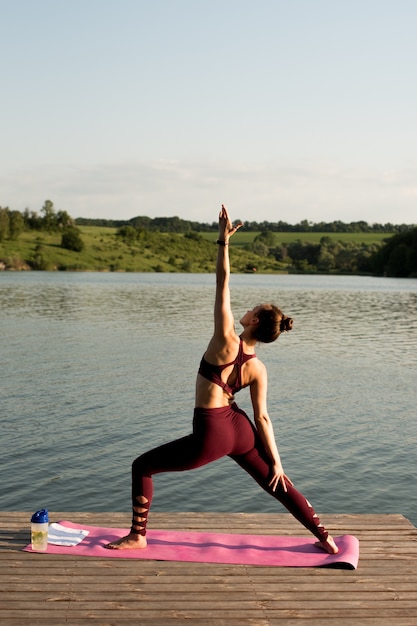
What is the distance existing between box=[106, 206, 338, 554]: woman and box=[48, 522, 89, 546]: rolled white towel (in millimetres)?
436

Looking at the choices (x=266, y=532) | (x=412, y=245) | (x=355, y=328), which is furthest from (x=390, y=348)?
(x=412, y=245)

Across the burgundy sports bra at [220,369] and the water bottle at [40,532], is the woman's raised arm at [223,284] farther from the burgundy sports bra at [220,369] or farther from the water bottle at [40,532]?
the water bottle at [40,532]

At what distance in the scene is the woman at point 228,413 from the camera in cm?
671

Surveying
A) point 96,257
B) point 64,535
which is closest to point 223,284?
point 64,535

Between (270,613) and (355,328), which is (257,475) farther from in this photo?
(355,328)

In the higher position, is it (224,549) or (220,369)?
(220,369)

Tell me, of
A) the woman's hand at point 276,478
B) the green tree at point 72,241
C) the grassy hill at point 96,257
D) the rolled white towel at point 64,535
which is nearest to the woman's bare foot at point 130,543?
the rolled white towel at point 64,535

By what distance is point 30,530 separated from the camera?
7.93 meters

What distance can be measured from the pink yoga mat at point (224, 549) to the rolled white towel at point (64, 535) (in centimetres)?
6

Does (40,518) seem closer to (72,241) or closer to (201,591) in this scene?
(201,591)

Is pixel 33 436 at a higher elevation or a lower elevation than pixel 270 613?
lower

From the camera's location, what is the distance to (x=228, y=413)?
693 centimetres

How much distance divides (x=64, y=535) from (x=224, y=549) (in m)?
1.61

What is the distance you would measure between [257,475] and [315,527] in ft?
2.68
